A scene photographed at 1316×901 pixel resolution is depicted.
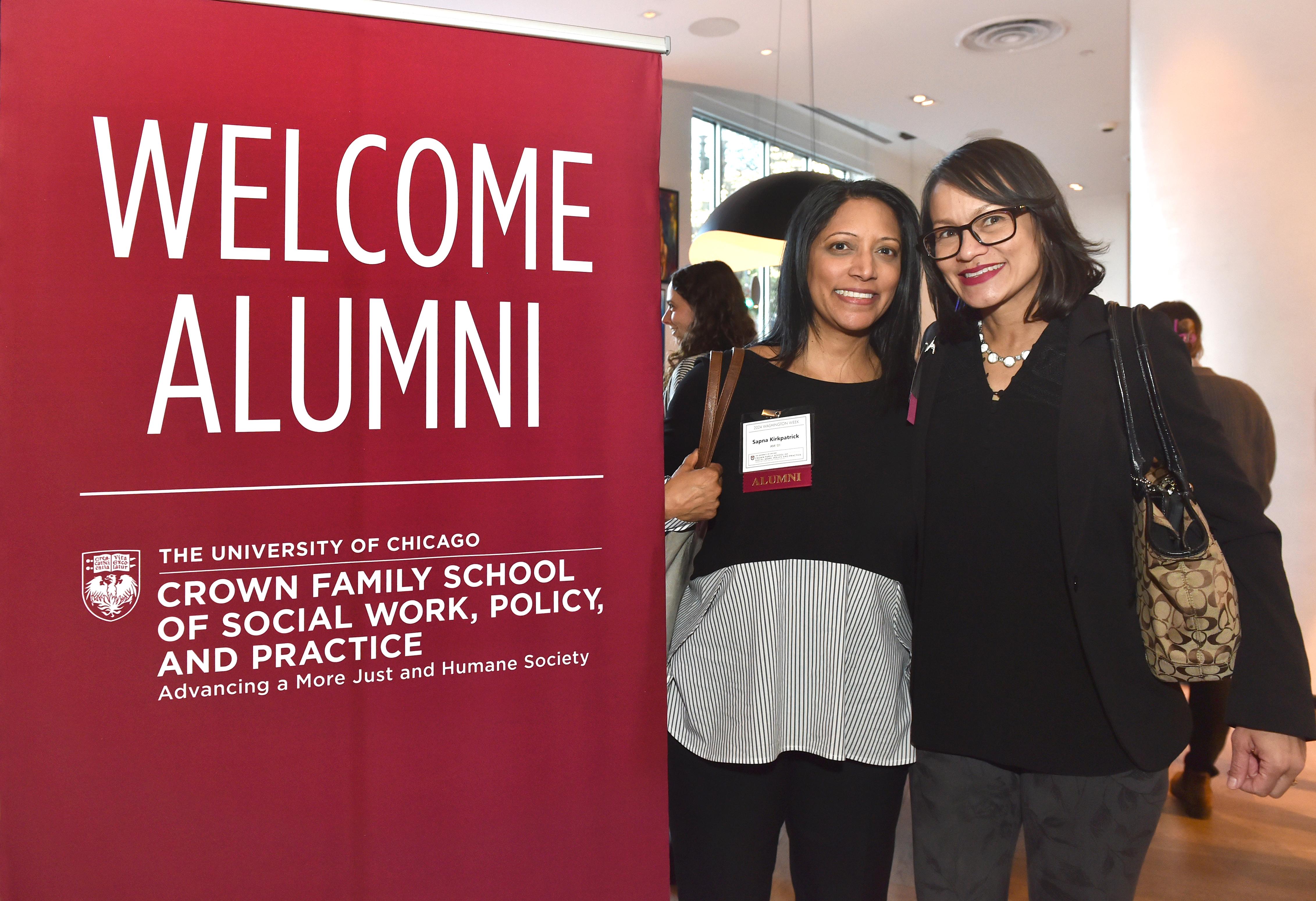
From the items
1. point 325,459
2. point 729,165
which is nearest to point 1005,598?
point 325,459

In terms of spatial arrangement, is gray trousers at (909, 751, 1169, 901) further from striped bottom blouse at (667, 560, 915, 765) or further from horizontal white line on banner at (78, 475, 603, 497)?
horizontal white line on banner at (78, 475, 603, 497)

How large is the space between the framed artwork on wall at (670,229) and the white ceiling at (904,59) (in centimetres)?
96

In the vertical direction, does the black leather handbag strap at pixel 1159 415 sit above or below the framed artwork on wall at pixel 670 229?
below

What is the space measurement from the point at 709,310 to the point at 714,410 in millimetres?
1707

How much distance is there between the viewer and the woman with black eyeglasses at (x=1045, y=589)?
1.38 m

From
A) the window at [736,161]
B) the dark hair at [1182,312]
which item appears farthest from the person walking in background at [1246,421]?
the window at [736,161]

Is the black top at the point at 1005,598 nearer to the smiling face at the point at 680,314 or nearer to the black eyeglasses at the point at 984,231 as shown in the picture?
the black eyeglasses at the point at 984,231

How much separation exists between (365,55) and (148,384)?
1.85 feet

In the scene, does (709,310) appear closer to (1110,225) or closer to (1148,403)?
(1148,403)

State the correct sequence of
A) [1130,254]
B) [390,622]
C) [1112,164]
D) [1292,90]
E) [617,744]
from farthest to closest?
[1112,164], [1130,254], [1292,90], [617,744], [390,622]

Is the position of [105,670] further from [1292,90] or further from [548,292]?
[1292,90]

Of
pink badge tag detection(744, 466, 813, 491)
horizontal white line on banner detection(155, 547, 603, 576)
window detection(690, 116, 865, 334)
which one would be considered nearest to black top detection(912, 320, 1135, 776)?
pink badge tag detection(744, 466, 813, 491)

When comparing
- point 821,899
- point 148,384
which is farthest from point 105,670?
point 821,899

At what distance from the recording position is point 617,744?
149 cm
